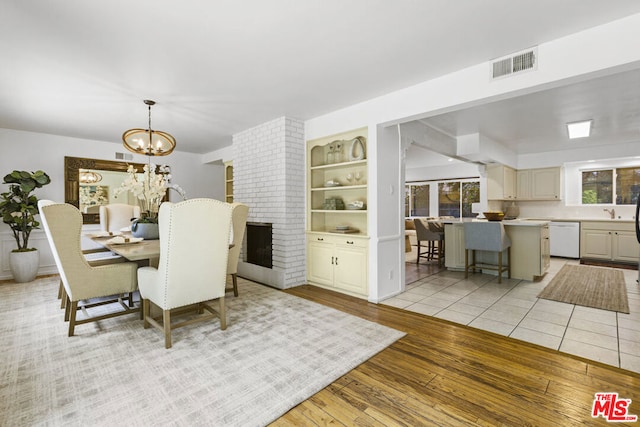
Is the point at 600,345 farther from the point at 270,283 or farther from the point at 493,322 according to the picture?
the point at 270,283

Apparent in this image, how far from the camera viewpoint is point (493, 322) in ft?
9.90

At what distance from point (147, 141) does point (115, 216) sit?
7.81 ft

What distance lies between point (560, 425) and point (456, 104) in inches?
102

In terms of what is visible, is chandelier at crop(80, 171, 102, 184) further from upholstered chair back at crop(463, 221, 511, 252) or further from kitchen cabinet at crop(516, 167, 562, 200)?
kitchen cabinet at crop(516, 167, 562, 200)

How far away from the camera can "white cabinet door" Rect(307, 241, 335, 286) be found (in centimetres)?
428

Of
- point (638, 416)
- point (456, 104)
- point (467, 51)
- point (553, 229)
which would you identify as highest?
point (467, 51)

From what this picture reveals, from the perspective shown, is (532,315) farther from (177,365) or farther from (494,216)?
(177,365)

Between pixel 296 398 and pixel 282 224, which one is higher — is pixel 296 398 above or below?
below

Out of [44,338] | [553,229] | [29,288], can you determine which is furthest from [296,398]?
[553,229]

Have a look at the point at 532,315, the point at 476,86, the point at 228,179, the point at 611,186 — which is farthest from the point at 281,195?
the point at 611,186

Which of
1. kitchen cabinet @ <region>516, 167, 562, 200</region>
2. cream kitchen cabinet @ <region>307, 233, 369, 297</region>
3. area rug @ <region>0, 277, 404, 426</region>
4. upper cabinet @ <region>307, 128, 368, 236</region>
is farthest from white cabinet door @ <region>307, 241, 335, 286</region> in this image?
kitchen cabinet @ <region>516, 167, 562, 200</region>

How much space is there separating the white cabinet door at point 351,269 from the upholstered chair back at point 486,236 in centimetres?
204

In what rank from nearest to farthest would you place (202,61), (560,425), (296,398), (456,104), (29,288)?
(560,425) < (296,398) < (202,61) < (456,104) < (29,288)

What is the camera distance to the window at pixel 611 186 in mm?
6344
